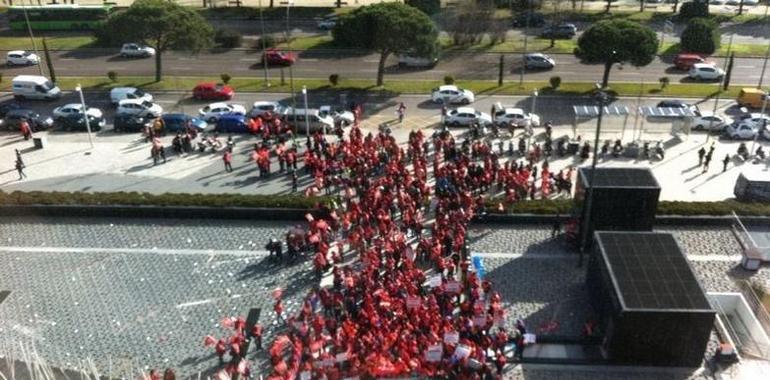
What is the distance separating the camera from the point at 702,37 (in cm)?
5644

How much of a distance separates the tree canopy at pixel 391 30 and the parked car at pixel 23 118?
20.5 m

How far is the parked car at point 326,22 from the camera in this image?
6801 centimetres

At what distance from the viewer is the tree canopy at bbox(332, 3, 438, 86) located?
47000 mm

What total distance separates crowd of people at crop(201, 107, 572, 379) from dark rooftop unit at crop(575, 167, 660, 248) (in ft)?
16.0

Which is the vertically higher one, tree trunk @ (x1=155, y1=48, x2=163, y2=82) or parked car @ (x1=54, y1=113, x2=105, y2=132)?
tree trunk @ (x1=155, y1=48, x2=163, y2=82)

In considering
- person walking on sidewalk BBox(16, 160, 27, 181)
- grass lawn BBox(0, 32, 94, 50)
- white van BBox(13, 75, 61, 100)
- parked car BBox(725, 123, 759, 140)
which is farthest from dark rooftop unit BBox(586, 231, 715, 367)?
grass lawn BBox(0, 32, 94, 50)

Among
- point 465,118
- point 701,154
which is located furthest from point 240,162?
point 701,154

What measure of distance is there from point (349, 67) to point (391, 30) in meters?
10.7

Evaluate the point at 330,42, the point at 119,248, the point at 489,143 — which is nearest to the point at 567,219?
the point at 489,143

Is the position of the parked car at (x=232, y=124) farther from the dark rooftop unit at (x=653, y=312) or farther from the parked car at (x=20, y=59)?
the dark rooftop unit at (x=653, y=312)

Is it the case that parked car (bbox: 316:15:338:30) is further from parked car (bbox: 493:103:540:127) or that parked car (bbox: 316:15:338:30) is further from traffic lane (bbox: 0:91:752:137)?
parked car (bbox: 493:103:540:127)

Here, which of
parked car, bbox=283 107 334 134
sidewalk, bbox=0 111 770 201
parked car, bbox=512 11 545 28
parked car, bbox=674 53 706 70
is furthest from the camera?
parked car, bbox=512 11 545 28

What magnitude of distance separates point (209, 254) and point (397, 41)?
23.8m

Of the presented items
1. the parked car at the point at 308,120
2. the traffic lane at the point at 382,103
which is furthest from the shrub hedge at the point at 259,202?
the traffic lane at the point at 382,103
